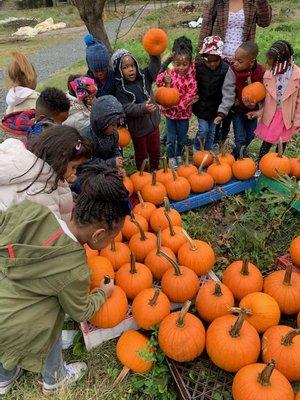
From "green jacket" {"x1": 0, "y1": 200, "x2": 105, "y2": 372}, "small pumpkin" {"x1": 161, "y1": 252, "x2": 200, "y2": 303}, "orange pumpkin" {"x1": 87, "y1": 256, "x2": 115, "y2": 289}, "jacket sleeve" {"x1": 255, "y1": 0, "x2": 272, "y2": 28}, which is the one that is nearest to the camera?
"green jacket" {"x1": 0, "y1": 200, "x2": 105, "y2": 372}

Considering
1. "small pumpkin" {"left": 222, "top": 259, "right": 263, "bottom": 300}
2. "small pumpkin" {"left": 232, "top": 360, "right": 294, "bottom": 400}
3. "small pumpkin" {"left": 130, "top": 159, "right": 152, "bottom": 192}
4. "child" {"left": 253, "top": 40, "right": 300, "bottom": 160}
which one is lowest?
"small pumpkin" {"left": 232, "top": 360, "right": 294, "bottom": 400}

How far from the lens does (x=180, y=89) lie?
179 inches

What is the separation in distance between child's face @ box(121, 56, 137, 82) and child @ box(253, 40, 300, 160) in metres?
1.39

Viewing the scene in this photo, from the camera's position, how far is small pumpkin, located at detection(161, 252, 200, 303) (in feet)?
8.99

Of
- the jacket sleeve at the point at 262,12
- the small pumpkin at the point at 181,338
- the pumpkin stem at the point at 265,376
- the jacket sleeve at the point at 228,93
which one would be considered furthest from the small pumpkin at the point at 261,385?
the jacket sleeve at the point at 262,12

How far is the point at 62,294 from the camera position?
82.0 inches

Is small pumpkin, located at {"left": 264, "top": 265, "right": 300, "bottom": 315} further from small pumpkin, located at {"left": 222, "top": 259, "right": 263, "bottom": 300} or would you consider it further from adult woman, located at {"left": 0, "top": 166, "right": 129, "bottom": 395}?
adult woman, located at {"left": 0, "top": 166, "right": 129, "bottom": 395}

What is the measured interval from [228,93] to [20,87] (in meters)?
2.25

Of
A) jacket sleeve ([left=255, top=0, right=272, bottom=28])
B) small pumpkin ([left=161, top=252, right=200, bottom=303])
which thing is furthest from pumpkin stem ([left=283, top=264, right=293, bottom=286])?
jacket sleeve ([left=255, top=0, right=272, bottom=28])

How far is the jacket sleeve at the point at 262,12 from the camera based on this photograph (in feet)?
15.1

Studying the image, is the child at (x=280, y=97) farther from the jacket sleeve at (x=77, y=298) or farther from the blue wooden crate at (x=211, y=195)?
the jacket sleeve at (x=77, y=298)

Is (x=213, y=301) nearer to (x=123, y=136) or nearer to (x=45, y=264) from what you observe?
(x=45, y=264)

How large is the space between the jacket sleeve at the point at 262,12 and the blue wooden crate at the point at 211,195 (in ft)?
6.60

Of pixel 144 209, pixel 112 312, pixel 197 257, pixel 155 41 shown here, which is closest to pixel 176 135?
pixel 155 41
